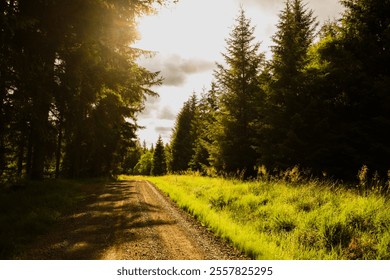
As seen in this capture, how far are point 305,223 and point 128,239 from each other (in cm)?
457

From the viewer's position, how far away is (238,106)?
22.6 m

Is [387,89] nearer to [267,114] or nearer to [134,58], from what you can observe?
[267,114]

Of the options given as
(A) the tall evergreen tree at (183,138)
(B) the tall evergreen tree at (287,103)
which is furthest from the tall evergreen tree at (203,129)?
(B) the tall evergreen tree at (287,103)

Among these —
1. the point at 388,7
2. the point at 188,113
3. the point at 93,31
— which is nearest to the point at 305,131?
the point at 388,7

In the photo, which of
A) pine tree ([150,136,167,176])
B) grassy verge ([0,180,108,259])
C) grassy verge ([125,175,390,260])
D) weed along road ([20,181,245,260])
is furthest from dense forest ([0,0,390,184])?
pine tree ([150,136,167,176])

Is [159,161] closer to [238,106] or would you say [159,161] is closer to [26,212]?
[238,106]

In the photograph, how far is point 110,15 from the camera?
12.1 metres

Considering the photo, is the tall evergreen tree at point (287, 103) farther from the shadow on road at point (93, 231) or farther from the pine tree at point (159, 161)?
the pine tree at point (159, 161)

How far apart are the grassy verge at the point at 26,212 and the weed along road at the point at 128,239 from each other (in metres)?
0.32

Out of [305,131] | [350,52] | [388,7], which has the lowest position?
[305,131]

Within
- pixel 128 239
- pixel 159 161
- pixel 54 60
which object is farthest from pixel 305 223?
pixel 159 161

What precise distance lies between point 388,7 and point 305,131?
7362mm

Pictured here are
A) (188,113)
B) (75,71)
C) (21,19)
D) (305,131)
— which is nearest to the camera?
(21,19)
